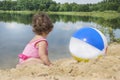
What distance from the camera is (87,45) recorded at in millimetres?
6898

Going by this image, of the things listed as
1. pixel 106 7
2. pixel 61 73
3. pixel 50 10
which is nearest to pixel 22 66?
pixel 61 73

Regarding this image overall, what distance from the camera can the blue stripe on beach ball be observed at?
276 inches

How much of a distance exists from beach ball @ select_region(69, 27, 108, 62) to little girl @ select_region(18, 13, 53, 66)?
23.5 inches

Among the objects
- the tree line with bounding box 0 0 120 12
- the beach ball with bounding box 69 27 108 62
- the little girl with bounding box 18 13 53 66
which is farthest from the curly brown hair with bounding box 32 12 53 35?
the tree line with bounding box 0 0 120 12

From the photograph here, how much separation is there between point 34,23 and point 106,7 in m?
88.3

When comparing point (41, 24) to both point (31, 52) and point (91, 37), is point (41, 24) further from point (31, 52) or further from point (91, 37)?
point (91, 37)

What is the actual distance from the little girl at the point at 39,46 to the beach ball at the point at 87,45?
0.60 m

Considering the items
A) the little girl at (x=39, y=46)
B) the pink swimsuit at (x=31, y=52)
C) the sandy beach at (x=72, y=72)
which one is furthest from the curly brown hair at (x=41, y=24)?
the sandy beach at (x=72, y=72)

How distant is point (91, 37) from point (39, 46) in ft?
3.48

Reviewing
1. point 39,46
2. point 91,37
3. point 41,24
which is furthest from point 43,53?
point 91,37

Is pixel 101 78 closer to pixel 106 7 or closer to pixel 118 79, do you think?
pixel 118 79

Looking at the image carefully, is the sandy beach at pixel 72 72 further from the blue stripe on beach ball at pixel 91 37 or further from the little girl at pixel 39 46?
the blue stripe on beach ball at pixel 91 37

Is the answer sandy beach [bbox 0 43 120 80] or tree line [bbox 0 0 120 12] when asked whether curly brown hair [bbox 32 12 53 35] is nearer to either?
sandy beach [bbox 0 43 120 80]

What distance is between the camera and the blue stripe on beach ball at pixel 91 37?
701 centimetres
